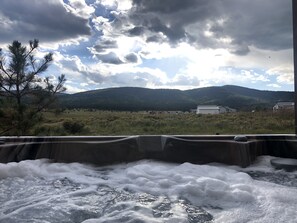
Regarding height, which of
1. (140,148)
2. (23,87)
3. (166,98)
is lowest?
(140,148)

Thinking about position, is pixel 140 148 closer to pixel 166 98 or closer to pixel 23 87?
pixel 23 87

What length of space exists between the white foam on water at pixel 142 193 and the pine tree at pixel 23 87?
257cm

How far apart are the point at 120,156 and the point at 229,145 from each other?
1331 mm

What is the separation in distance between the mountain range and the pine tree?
2911cm

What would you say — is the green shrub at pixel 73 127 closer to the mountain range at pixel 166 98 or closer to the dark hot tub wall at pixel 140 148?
the dark hot tub wall at pixel 140 148

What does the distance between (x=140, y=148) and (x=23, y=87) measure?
13.7 ft

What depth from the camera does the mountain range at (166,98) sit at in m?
38.8

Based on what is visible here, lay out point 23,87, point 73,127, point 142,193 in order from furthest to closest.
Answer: point 73,127
point 23,87
point 142,193

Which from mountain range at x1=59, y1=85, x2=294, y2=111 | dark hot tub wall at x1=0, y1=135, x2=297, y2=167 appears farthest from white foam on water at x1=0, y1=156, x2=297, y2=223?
mountain range at x1=59, y1=85, x2=294, y2=111

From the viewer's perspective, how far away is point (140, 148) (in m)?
4.00

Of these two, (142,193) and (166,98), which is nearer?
(142,193)

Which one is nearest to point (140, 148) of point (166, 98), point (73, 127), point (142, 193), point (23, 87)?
point (142, 193)

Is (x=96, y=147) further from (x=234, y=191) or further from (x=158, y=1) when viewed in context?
(x=158, y=1)

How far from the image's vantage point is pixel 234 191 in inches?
112
